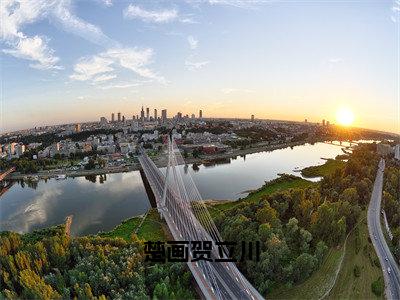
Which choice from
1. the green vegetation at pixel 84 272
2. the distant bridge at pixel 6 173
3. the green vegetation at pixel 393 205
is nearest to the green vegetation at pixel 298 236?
the green vegetation at pixel 393 205

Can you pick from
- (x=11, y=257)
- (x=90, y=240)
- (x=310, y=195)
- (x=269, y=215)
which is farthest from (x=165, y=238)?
(x=310, y=195)

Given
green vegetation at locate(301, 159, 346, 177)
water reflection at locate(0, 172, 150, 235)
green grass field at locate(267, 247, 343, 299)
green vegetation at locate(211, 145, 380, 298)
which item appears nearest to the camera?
green grass field at locate(267, 247, 343, 299)

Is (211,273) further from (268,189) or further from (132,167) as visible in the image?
(132,167)

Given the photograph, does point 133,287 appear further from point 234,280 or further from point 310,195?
point 310,195

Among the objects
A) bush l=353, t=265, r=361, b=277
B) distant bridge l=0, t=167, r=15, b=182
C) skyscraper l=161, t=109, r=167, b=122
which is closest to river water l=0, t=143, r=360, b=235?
distant bridge l=0, t=167, r=15, b=182

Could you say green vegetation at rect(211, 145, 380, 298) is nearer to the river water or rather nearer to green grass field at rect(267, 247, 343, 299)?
green grass field at rect(267, 247, 343, 299)

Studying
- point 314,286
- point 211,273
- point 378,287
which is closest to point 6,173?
point 211,273
